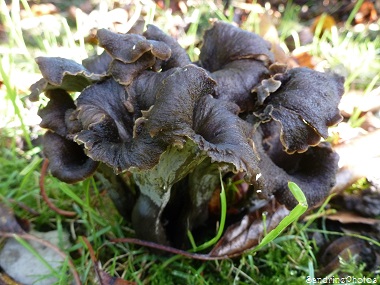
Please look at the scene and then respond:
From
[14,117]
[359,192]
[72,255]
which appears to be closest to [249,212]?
[359,192]

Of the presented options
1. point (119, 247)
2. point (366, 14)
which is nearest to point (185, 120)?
point (119, 247)

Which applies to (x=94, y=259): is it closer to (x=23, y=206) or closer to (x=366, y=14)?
(x=23, y=206)

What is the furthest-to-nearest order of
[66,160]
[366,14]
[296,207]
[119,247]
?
[366,14], [119,247], [66,160], [296,207]

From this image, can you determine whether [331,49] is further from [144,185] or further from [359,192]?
[144,185]

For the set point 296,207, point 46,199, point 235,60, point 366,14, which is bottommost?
point 46,199

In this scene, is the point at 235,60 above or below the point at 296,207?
above

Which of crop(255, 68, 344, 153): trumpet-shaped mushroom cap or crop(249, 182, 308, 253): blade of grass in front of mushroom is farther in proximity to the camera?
crop(255, 68, 344, 153): trumpet-shaped mushroom cap

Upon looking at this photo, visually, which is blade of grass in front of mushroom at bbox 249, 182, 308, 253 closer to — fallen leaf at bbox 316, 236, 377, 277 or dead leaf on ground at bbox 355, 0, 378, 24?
fallen leaf at bbox 316, 236, 377, 277

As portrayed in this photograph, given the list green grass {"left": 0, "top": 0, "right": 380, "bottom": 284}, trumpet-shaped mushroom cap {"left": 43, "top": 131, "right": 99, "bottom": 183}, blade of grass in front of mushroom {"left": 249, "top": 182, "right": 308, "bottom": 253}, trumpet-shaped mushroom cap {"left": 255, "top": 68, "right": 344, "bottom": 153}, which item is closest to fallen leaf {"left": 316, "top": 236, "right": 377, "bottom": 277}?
green grass {"left": 0, "top": 0, "right": 380, "bottom": 284}
